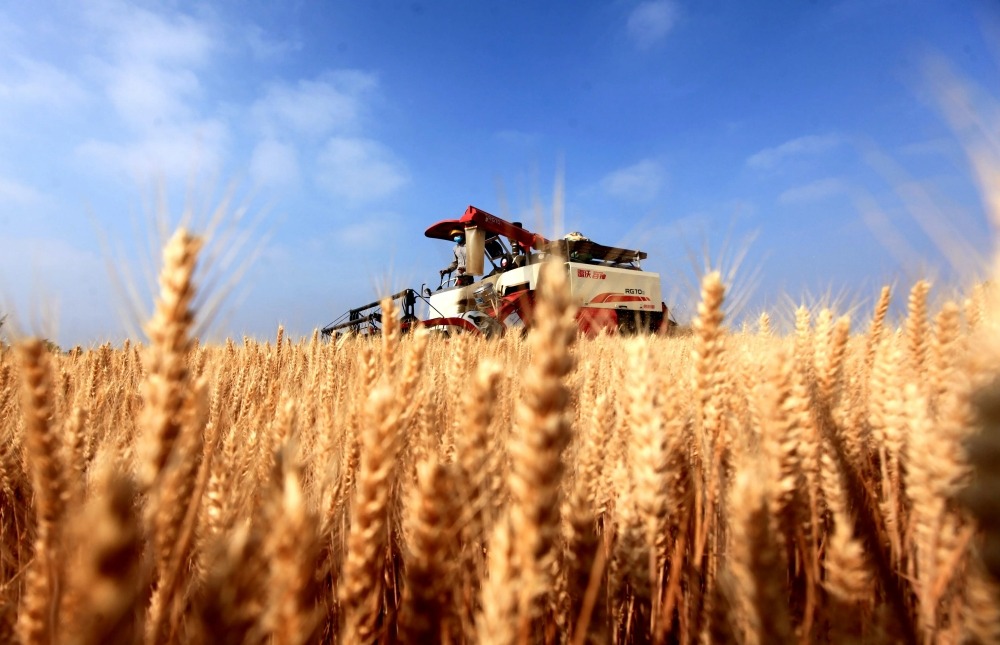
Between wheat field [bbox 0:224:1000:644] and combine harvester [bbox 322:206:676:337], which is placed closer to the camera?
wheat field [bbox 0:224:1000:644]

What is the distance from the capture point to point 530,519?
2.11 feet

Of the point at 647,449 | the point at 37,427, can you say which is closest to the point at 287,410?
the point at 37,427

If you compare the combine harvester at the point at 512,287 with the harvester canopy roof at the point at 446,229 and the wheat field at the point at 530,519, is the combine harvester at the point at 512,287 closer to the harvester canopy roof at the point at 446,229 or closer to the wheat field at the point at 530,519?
the harvester canopy roof at the point at 446,229

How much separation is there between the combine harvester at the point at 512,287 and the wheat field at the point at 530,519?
651cm

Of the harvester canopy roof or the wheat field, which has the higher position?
the harvester canopy roof

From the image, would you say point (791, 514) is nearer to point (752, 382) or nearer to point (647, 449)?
point (647, 449)

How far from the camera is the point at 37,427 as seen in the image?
2.77 ft

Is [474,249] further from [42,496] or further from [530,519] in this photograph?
[530,519]

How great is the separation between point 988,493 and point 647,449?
51cm

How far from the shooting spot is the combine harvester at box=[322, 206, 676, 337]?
8.74 m

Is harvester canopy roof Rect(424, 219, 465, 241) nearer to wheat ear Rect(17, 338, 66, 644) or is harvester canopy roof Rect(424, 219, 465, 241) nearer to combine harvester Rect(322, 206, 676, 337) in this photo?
combine harvester Rect(322, 206, 676, 337)

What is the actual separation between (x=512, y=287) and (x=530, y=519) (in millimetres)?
8913

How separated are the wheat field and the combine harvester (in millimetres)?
6506

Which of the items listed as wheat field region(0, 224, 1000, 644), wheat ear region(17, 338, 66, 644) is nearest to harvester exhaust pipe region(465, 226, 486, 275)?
wheat field region(0, 224, 1000, 644)
